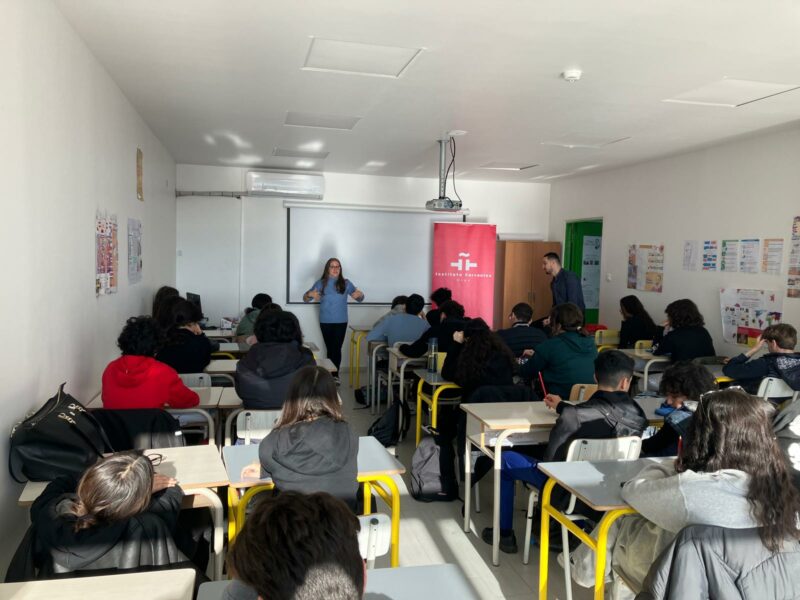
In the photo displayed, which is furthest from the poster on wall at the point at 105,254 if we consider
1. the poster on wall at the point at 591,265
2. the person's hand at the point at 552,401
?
the poster on wall at the point at 591,265

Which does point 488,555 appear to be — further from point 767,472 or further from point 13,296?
point 13,296

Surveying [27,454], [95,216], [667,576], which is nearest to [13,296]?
[27,454]

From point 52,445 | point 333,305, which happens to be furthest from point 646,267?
point 52,445

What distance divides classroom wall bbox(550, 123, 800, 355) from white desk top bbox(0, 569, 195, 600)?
17.3 ft

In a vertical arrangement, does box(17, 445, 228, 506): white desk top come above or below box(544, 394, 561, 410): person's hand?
below

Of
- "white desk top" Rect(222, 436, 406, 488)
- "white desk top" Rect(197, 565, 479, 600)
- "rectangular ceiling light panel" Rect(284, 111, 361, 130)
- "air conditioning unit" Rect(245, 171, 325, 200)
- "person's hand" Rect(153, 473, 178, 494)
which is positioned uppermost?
"rectangular ceiling light panel" Rect(284, 111, 361, 130)

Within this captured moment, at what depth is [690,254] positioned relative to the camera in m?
6.20

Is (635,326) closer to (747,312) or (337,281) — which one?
(747,312)

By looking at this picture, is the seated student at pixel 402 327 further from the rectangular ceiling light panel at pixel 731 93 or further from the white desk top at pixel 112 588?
the white desk top at pixel 112 588

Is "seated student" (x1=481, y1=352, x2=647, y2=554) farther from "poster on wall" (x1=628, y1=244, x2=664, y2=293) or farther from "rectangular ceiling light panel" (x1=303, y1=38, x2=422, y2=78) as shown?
"poster on wall" (x1=628, y1=244, x2=664, y2=293)

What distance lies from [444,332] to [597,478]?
2.67 metres

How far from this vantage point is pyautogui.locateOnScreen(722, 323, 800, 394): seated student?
4145 mm

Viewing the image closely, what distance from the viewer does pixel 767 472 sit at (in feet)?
5.62

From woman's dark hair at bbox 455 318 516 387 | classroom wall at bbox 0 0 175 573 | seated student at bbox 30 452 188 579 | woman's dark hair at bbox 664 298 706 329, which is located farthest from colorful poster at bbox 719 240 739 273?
seated student at bbox 30 452 188 579
